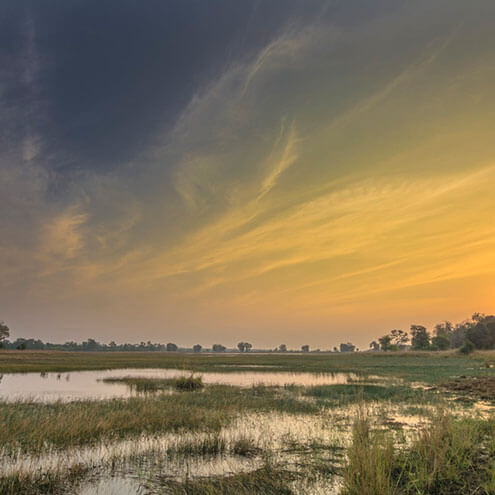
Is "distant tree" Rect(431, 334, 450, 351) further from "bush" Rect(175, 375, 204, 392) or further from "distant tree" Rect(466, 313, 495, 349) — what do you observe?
"bush" Rect(175, 375, 204, 392)

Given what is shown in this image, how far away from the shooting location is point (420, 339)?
6206 inches

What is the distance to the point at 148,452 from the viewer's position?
38.3 feet

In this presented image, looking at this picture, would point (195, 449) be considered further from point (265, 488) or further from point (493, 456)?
point (493, 456)

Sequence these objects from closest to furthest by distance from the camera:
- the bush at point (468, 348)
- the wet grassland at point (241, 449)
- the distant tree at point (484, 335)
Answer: the wet grassland at point (241, 449), the bush at point (468, 348), the distant tree at point (484, 335)

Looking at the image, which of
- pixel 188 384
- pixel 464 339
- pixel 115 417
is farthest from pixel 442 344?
pixel 115 417

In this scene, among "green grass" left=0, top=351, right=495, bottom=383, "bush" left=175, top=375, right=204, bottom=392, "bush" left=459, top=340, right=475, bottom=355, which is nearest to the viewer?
"bush" left=175, top=375, right=204, bottom=392

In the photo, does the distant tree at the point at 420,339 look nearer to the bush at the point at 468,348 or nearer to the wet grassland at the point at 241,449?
the bush at the point at 468,348

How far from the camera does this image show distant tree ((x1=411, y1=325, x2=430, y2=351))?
154625 mm

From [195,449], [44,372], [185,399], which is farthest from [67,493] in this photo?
[44,372]

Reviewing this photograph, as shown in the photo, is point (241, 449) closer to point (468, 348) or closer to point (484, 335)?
point (468, 348)

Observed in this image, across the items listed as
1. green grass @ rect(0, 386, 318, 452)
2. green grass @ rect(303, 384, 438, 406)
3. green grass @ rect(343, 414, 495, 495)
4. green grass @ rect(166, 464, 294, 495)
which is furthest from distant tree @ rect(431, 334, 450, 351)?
→ green grass @ rect(166, 464, 294, 495)

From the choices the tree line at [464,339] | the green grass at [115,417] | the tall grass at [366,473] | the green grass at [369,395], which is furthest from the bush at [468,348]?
the tall grass at [366,473]

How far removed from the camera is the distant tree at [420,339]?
155 meters

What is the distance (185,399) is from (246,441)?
1120 cm
